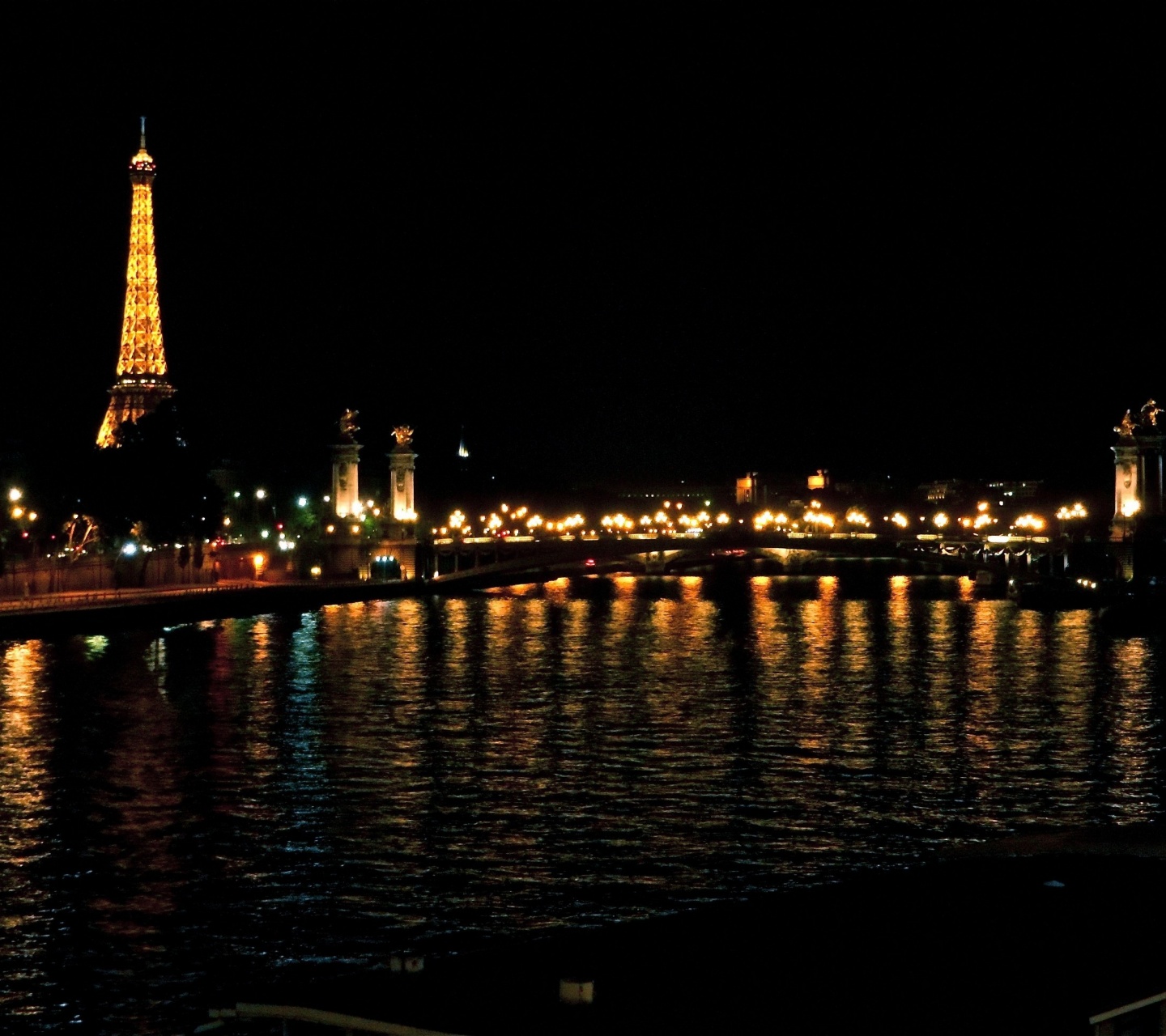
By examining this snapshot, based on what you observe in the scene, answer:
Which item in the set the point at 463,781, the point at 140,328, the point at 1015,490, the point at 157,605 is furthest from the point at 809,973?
the point at 1015,490

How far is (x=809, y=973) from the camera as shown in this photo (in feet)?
29.9

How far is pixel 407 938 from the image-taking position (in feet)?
48.5

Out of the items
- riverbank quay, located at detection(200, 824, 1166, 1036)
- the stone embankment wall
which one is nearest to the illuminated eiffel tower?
the stone embankment wall

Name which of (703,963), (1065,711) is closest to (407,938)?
(703,963)

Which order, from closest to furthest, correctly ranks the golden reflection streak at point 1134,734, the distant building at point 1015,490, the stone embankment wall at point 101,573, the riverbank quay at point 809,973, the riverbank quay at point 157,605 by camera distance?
1. the riverbank quay at point 809,973
2. the golden reflection streak at point 1134,734
3. the riverbank quay at point 157,605
4. the stone embankment wall at point 101,573
5. the distant building at point 1015,490

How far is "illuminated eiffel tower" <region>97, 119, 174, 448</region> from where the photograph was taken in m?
88.2

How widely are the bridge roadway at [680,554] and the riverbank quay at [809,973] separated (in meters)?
77.8

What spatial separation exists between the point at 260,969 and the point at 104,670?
2464cm

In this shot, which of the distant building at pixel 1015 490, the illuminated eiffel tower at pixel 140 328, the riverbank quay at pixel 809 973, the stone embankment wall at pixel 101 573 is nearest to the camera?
the riverbank quay at pixel 809 973

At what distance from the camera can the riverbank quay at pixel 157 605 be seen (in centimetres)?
4441

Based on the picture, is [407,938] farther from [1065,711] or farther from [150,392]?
[150,392]

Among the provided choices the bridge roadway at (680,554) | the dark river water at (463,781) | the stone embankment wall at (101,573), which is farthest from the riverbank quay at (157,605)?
the bridge roadway at (680,554)

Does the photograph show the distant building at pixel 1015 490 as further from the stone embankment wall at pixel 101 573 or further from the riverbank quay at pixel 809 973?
the riverbank quay at pixel 809 973

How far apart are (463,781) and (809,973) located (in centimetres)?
1458
